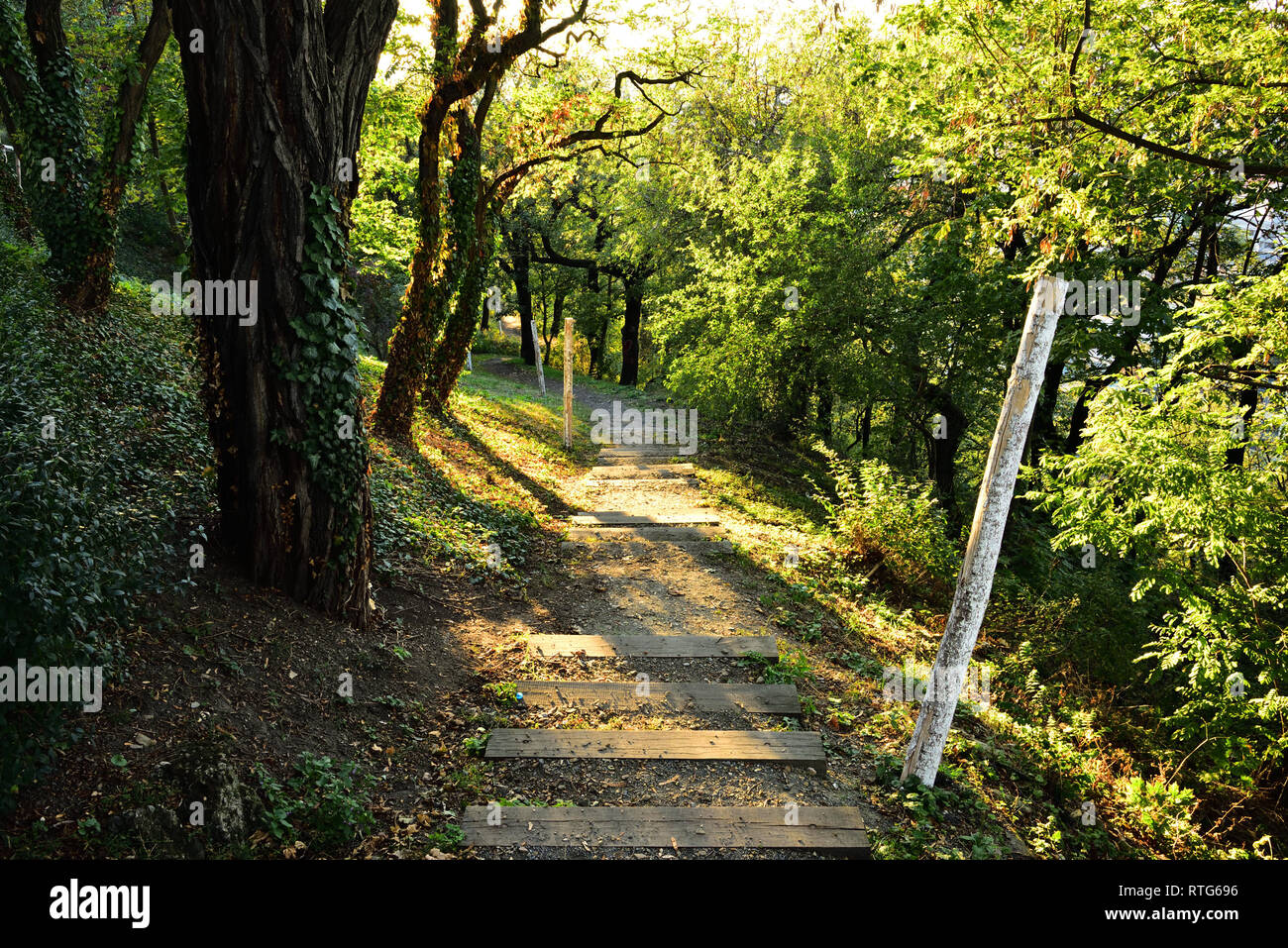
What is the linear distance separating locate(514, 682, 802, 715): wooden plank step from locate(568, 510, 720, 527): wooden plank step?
450 centimetres

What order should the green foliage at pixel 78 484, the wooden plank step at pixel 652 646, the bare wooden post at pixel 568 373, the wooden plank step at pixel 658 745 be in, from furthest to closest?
the bare wooden post at pixel 568 373 → the wooden plank step at pixel 652 646 → the wooden plank step at pixel 658 745 → the green foliage at pixel 78 484

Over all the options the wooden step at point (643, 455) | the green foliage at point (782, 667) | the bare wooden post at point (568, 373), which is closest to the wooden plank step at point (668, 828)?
the green foliage at point (782, 667)

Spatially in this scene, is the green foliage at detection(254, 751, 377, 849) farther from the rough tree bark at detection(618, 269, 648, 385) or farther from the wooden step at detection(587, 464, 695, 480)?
the rough tree bark at detection(618, 269, 648, 385)

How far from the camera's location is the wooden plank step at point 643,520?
10383mm

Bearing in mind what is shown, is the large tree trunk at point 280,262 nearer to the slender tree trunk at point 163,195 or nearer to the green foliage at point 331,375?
the green foliage at point 331,375

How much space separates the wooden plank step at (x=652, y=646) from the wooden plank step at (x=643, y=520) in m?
3.59

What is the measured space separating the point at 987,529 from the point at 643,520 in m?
6.37

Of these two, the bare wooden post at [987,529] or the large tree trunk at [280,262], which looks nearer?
the bare wooden post at [987,529]

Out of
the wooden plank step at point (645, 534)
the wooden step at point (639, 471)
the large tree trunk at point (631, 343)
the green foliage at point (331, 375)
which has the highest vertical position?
the large tree trunk at point (631, 343)

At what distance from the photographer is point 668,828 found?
13.6 ft

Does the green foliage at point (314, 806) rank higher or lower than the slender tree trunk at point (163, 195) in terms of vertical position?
lower

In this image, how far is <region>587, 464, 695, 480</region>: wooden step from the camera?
13.5 metres

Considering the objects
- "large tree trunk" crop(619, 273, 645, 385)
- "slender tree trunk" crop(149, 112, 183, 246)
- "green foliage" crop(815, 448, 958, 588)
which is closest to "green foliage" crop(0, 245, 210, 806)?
"slender tree trunk" crop(149, 112, 183, 246)
